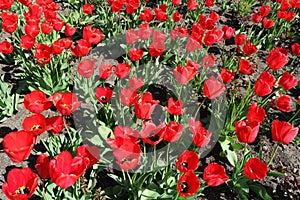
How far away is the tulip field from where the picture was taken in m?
2.12

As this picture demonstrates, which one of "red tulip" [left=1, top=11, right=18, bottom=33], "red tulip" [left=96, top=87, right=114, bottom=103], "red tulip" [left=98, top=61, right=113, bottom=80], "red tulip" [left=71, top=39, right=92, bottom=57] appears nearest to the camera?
"red tulip" [left=96, top=87, right=114, bottom=103]

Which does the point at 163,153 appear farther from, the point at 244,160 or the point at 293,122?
the point at 293,122

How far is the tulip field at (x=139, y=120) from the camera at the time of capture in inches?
83.3

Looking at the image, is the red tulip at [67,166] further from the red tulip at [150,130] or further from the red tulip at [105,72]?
the red tulip at [105,72]

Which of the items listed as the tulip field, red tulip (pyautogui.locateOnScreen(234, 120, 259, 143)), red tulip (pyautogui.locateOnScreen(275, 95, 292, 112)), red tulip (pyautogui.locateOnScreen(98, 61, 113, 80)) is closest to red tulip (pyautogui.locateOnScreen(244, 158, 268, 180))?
the tulip field

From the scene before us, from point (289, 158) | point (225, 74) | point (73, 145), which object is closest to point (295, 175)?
point (289, 158)

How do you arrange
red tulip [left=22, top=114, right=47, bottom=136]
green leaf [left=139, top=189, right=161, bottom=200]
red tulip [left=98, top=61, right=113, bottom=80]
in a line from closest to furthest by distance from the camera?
A: red tulip [left=22, top=114, right=47, bottom=136] → green leaf [left=139, top=189, right=161, bottom=200] → red tulip [left=98, top=61, right=113, bottom=80]

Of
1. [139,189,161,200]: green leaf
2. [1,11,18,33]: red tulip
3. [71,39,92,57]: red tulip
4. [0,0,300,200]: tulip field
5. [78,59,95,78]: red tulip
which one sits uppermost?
[1,11,18,33]: red tulip

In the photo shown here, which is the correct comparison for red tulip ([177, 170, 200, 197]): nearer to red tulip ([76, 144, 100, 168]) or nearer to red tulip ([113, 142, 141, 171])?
red tulip ([113, 142, 141, 171])

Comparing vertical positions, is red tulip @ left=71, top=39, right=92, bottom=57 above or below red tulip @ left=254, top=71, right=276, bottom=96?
above

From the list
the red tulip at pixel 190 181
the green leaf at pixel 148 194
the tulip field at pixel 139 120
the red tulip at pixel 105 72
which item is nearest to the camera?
the red tulip at pixel 190 181

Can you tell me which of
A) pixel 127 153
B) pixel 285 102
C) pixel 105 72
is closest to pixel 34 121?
pixel 127 153


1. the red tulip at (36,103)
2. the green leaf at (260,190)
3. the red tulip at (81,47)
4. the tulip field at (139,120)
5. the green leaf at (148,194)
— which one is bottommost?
the green leaf at (260,190)

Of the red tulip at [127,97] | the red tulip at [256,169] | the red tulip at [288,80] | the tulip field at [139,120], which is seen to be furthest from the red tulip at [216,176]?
the red tulip at [288,80]
